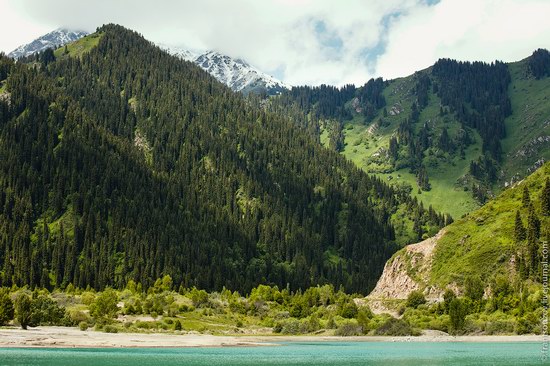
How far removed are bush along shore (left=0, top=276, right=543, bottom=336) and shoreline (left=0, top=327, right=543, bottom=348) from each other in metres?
4.64

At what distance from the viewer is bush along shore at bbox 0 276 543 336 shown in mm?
143625

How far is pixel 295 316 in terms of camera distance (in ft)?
644

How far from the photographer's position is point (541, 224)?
176 meters

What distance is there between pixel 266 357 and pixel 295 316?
96.9 m

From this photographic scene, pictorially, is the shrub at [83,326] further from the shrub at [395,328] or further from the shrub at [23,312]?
the shrub at [395,328]

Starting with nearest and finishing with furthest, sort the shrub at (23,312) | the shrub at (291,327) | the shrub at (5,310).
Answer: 1. the shrub at (5,310)
2. the shrub at (23,312)
3. the shrub at (291,327)

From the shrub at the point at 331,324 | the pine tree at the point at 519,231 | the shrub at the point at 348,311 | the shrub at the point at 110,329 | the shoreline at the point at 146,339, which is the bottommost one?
the shoreline at the point at 146,339

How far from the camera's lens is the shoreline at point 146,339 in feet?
365

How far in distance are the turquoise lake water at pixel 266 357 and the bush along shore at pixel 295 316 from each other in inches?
1270

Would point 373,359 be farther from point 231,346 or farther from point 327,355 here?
point 231,346

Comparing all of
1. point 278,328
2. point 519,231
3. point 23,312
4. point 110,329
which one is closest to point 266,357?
point 110,329

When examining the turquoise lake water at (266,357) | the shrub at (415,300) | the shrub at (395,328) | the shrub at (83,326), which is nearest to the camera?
the turquoise lake water at (266,357)

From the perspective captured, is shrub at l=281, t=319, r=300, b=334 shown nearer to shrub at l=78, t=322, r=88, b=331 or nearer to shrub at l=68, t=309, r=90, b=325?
shrub at l=68, t=309, r=90, b=325

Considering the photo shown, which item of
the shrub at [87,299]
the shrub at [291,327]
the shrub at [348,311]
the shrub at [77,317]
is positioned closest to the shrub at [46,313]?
the shrub at [77,317]
